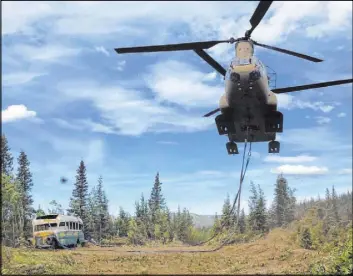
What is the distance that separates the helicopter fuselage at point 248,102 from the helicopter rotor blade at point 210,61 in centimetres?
131

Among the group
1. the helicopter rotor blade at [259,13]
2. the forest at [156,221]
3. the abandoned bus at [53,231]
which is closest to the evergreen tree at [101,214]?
the forest at [156,221]

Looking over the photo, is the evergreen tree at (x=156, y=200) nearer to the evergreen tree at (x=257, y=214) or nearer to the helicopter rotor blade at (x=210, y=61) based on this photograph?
the evergreen tree at (x=257, y=214)

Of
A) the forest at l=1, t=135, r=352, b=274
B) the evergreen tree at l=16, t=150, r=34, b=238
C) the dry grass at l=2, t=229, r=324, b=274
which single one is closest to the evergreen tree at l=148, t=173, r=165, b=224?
the forest at l=1, t=135, r=352, b=274

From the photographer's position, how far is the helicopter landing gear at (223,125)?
1628 centimetres

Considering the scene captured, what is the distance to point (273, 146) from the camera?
60.2ft

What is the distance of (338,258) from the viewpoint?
550 inches

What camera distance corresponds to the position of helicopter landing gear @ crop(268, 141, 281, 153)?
18234 mm

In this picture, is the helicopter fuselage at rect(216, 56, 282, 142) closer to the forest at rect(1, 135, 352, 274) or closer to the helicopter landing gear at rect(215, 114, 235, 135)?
the helicopter landing gear at rect(215, 114, 235, 135)

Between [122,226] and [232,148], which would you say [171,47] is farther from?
[122,226]

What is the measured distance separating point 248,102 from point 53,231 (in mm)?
19534

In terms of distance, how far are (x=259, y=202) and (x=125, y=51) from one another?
188 ft

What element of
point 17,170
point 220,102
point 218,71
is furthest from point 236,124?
point 17,170

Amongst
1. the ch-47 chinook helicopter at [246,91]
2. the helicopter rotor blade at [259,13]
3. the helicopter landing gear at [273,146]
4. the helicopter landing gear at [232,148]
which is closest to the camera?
the helicopter rotor blade at [259,13]

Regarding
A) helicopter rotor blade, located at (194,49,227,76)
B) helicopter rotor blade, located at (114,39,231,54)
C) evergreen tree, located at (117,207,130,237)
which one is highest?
helicopter rotor blade, located at (194,49,227,76)
